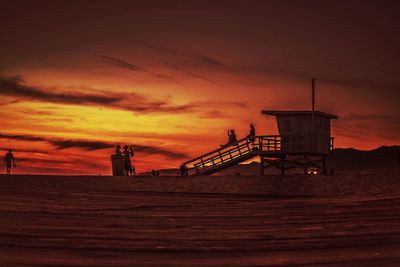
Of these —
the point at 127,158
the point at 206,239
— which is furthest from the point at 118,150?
the point at 206,239

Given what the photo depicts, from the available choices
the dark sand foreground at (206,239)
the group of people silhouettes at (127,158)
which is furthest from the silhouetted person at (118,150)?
the dark sand foreground at (206,239)

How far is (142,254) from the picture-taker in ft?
17.3

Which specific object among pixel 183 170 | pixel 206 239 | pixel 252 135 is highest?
pixel 252 135

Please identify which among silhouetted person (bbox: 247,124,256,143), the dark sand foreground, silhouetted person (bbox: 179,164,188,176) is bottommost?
the dark sand foreground

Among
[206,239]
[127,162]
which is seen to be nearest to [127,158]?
[127,162]

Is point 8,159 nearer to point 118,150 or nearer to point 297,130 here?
point 118,150

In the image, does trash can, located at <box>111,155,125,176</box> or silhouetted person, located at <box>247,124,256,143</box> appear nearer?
trash can, located at <box>111,155,125,176</box>

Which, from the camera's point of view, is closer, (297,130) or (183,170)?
(297,130)

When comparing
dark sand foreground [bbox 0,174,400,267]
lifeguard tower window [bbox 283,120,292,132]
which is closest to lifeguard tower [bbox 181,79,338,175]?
lifeguard tower window [bbox 283,120,292,132]

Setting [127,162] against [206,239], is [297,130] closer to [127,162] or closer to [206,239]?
[127,162]

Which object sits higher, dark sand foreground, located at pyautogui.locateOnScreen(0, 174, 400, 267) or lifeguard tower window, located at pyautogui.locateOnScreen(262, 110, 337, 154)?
lifeguard tower window, located at pyautogui.locateOnScreen(262, 110, 337, 154)

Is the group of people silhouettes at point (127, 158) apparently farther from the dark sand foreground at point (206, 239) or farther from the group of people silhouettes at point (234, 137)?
the dark sand foreground at point (206, 239)

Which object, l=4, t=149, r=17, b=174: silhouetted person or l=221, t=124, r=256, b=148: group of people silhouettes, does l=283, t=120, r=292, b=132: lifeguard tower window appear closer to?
l=221, t=124, r=256, b=148: group of people silhouettes

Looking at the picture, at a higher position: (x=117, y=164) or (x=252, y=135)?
(x=252, y=135)
